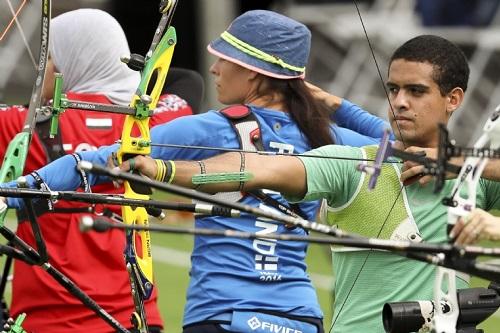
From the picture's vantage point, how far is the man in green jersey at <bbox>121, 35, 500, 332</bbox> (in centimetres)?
448

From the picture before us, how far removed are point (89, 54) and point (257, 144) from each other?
46.8 inches

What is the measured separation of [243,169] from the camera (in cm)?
448

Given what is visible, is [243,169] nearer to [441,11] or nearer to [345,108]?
[345,108]

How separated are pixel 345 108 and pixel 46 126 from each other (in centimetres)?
124

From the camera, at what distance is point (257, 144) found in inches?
203

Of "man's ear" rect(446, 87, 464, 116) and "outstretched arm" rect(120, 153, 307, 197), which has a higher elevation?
"man's ear" rect(446, 87, 464, 116)

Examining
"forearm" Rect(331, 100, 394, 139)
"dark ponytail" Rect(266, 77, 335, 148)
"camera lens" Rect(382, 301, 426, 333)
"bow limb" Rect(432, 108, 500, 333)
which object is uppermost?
"forearm" Rect(331, 100, 394, 139)

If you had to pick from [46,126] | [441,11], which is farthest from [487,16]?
[46,126]

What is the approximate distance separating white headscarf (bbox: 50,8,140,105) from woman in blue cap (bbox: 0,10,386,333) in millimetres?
755

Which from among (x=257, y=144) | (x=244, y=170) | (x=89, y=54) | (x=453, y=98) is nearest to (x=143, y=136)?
(x=244, y=170)

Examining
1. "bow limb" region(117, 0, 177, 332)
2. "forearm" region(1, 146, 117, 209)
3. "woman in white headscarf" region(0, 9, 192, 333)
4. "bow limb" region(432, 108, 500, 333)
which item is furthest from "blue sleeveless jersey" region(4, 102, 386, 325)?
"bow limb" region(432, 108, 500, 333)

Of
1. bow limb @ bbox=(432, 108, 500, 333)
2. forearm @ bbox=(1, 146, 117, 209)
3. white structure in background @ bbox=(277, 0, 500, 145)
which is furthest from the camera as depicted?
white structure in background @ bbox=(277, 0, 500, 145)

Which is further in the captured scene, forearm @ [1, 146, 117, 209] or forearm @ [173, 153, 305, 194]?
forearm @ [1, 146, 117, 209]

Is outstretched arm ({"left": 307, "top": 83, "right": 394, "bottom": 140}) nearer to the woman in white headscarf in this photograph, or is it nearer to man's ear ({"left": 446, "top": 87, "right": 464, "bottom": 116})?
the woman in white headscarf
